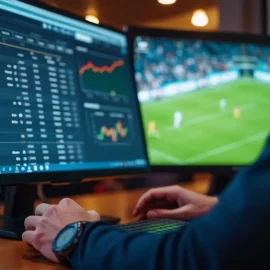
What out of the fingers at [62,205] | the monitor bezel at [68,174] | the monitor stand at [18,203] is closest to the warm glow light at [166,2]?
the monitor bezel at [68,174]

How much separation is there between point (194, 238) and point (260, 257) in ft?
0.27

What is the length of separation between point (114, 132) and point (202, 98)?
0.44 metres

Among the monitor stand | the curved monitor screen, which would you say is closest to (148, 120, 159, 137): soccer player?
the curved monitor screen

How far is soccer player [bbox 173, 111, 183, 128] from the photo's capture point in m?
1.68

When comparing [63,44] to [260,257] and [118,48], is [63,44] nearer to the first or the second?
[118,48]

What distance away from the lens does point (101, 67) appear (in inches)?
55.5

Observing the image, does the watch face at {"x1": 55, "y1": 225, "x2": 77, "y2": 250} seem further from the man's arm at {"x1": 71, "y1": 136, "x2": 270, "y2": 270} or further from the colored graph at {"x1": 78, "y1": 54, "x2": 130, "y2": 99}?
the colored graph at {"x1": 78, "y1": 54, "x2": 130, "y2": 99}

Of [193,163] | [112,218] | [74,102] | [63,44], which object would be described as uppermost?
[63,44]

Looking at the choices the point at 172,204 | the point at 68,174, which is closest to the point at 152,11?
the point at 172,204

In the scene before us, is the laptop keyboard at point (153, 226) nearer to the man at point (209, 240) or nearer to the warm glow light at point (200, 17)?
the man at point (209, 240)

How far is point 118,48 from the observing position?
1474 mm

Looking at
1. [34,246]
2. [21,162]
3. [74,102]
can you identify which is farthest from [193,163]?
[34,246]

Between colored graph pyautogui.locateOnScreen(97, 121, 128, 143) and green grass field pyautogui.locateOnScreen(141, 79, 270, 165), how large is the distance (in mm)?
233

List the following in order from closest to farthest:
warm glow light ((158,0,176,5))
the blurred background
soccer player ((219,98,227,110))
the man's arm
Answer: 1. the man's arm
2. soccer player ((219,98,227,110))
3. warm glow light ((158,0,176,5))
4. the blurred background
